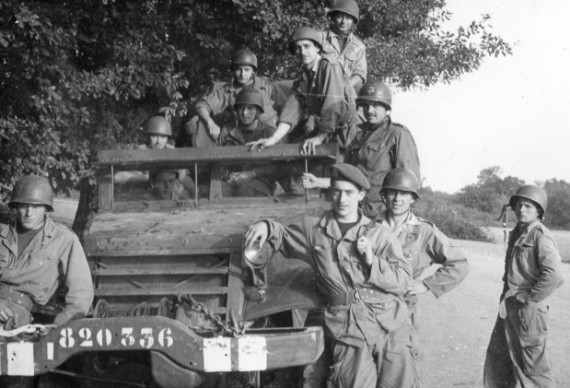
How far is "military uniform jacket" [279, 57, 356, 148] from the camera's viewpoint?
6.62m

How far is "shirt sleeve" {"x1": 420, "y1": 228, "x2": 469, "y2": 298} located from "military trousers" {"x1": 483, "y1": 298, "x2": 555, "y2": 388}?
0.54 m

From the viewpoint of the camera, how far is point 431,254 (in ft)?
17.6

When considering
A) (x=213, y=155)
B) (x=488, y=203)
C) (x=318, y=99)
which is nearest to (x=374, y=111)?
(x=318, y=99)

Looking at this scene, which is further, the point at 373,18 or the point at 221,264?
the point at 373,18

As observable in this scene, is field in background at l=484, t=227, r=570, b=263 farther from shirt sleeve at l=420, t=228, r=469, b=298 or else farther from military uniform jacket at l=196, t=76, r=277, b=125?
shirt sleeve at l=420, t=228, r=469, b=298

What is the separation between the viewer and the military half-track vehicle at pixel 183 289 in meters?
4.23

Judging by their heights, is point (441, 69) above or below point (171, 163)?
above

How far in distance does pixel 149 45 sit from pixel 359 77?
13.5 feet

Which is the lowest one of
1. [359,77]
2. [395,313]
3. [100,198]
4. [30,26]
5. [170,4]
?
[395,313]

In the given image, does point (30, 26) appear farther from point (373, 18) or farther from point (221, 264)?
point (373, 18)

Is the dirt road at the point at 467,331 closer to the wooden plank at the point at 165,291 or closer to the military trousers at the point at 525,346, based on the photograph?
the military trousers at the point at 525,346

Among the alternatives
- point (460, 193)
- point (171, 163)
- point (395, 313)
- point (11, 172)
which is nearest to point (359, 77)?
point (171, 163)

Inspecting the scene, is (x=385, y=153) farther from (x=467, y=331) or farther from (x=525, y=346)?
(x=467, y=331)

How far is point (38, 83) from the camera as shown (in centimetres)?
957
